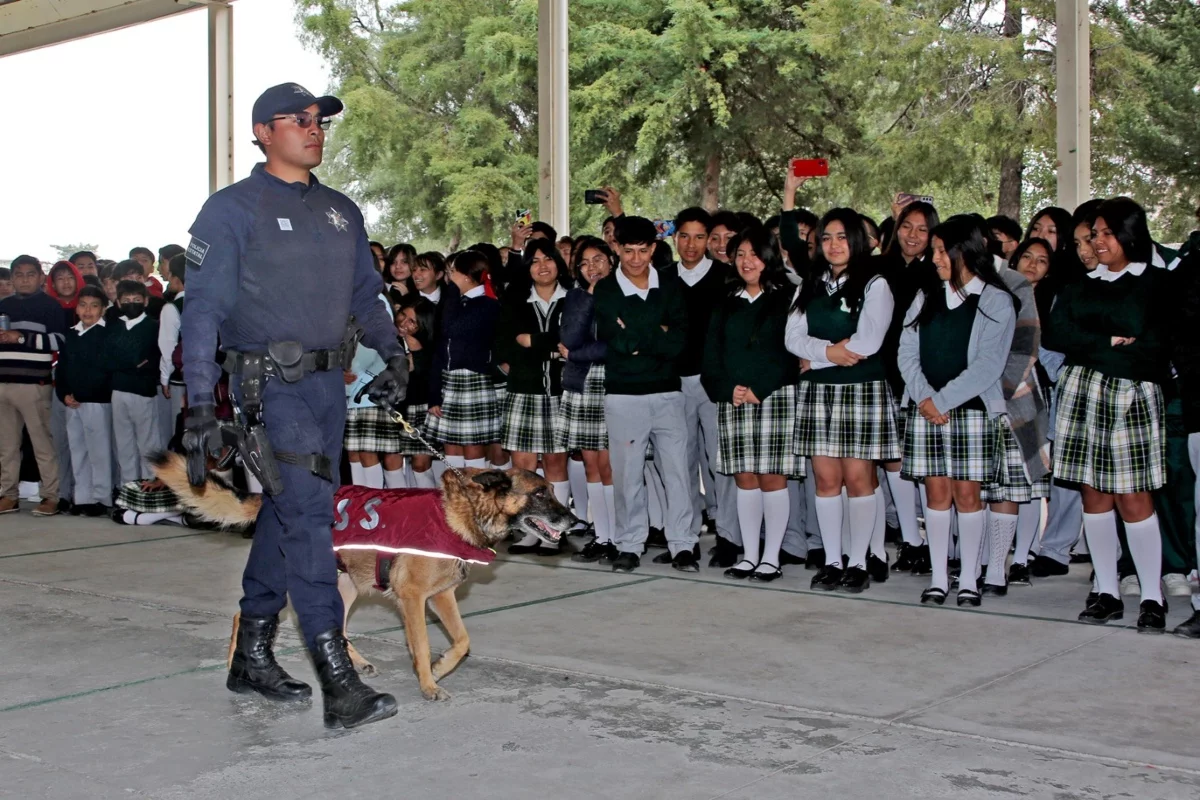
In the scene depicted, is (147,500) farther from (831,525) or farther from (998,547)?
(998,547)

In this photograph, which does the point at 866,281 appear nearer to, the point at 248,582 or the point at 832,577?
the point at 832,577

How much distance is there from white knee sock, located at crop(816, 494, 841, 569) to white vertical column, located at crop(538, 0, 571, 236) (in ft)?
18.8

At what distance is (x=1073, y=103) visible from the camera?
928cm

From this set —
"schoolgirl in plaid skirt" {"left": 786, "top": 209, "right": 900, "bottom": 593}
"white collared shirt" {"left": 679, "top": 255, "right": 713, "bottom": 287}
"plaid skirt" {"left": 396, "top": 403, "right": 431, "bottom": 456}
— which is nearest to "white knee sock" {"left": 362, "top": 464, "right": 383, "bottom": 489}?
"plaid skirt" {"left": 396, "top": 403, "right": 431, "bottom": 456}

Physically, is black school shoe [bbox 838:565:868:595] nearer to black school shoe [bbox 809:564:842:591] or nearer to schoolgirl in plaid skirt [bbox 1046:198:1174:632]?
black school shoe [bbox 809:564:842:591]

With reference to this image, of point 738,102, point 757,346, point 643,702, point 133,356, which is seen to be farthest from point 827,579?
point 738,102

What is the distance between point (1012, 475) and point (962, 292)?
98 cm

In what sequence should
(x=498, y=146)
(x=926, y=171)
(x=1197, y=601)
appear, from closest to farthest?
1. (x=1197, y=601)
2. (x=926, y=171)
3. (x=498, y=146)

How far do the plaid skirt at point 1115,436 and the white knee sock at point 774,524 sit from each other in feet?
5.38

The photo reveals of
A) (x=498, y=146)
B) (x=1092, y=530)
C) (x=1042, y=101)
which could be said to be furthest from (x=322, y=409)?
(x=498, y=146)

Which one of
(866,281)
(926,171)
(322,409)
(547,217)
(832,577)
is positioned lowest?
(832,577)

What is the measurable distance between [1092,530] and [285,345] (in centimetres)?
397

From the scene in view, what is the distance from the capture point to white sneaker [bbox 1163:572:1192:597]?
21.8ft

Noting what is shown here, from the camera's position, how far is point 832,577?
271 inches
